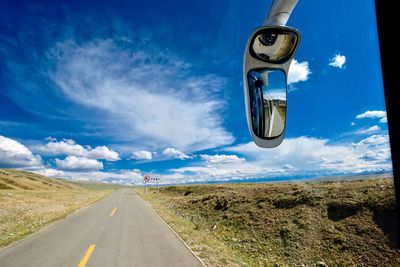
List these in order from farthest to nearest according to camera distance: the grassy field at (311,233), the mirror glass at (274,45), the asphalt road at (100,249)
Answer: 1. the grassy field at (311,233)
2. the asphalt road at (100,249)
3. the mirror glass at (274,45)

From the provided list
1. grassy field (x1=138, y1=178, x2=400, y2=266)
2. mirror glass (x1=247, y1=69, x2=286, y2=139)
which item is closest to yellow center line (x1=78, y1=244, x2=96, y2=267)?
grassy field (x1=138, y1=178, x2=400, y2=266)

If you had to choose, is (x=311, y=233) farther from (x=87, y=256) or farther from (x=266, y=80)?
(x=266, y=80)

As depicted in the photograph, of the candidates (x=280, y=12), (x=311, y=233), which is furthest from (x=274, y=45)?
(x=311, y=233)

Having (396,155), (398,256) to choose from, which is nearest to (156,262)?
(398,256)

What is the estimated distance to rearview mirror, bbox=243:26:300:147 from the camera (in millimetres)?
2262

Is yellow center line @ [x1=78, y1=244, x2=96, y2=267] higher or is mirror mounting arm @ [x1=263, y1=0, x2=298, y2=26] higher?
mirror mounting arm @ [x1=263, y1=0, x2=298, y2=26]

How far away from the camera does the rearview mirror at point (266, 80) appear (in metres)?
2.26

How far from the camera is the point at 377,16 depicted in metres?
1.50

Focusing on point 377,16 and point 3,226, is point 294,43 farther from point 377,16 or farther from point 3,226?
point 3,226

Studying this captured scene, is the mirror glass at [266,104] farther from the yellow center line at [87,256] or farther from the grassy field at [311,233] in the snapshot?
the yellow center line at [87,256]

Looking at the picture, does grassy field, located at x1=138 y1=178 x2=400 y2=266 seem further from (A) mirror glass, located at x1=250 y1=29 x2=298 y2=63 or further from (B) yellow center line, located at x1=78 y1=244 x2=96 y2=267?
(A) mirror glass, located at x1=250 y1=29 x2=298 y2=63

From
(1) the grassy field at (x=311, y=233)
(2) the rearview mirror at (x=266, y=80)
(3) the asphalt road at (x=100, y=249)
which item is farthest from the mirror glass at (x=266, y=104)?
(3) the asphalt road at (x=100, y=249)

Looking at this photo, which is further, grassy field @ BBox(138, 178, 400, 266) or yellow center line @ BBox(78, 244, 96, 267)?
grassy field @ BBox(138, 178, 400, 266)

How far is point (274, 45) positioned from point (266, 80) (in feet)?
0.88
